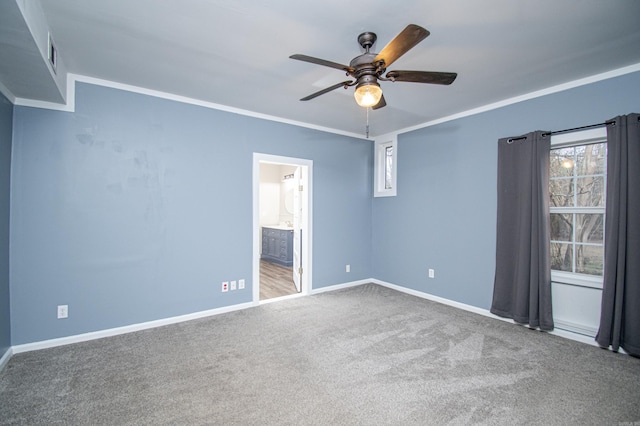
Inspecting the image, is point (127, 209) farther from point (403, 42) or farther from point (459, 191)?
point (459, 191)

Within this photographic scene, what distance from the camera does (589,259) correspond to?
2.95m

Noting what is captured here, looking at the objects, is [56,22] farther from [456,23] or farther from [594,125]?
[594,125]

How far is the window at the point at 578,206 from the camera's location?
2871mm

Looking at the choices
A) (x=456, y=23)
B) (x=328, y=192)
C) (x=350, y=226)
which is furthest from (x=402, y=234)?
(x=456, y=23)

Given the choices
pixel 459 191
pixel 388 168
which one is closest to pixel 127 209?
pixel 388 168

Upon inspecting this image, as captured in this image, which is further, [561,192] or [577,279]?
[561,192]

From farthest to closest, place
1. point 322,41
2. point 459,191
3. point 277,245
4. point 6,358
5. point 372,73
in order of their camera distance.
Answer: point 277,245
point 459,191
point 6,358
point 322,41
point 372,73

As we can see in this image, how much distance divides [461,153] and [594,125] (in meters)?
1.32

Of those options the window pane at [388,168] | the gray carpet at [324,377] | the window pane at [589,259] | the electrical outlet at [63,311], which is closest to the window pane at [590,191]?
the window pane at [589,259]

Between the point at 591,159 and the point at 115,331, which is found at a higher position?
the point at 591,159

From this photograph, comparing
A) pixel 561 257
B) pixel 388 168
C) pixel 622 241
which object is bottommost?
pixel 561 257

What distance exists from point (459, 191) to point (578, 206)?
Answer: 1.22m

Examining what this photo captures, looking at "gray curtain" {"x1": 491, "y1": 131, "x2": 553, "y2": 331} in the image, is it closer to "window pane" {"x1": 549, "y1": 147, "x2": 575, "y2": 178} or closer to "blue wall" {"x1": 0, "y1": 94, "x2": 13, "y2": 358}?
"window pane" {"x1": 549, "y1": 147, "x2": 575, "y2": 178}

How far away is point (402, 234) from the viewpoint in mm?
4629
